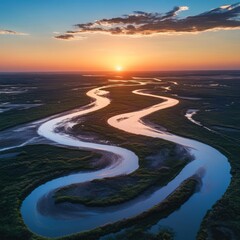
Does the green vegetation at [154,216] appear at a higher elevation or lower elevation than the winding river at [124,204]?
higher

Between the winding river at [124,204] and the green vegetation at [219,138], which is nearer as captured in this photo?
the green vegetation at [219,138]

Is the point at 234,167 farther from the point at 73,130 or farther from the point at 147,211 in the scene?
the point at 73,130

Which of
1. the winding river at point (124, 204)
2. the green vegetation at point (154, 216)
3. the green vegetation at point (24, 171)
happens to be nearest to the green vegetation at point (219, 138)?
the winding river at point (124, 204)

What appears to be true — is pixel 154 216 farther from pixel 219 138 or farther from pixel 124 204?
pixel 219 138

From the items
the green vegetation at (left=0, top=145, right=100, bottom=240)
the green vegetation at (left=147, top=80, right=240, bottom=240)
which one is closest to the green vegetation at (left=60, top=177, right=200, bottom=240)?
the green vegetation at (left=147, top=80, right=240, bottom=240)

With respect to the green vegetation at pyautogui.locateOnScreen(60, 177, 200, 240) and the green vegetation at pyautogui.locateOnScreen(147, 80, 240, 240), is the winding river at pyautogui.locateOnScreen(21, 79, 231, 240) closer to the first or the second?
the green vegetation at pyautogui.locateOnScreen(60, 177, 200, 240)

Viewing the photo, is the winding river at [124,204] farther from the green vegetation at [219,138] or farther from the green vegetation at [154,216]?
the green vegetation at [219,138]

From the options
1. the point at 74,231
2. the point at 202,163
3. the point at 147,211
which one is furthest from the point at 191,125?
the point at 74,231

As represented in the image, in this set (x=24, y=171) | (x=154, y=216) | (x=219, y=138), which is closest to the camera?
(x=154, y=216)

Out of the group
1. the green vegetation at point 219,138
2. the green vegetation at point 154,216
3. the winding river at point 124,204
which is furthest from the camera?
the winding river at point 124,204

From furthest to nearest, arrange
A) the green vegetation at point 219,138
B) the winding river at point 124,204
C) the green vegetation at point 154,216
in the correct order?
the winding river at point 124,204
the green vegetation at point 219,138
the green vegetation at point 154,216

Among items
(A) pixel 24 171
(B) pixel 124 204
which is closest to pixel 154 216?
(B) pixel 124 204
